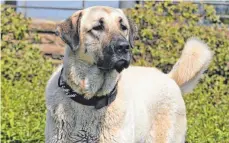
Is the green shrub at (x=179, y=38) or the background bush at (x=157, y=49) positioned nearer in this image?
the background bush at (x=157, y=49)

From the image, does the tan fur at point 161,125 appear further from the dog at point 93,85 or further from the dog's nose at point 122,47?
the dog's nose at point 122,47

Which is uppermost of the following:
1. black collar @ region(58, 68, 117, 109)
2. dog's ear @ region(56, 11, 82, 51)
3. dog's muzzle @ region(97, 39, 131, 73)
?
dog's ear @ region(56, 11, 82, 51)

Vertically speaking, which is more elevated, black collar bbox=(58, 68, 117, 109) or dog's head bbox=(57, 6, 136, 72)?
dog's head bbox=(57, 6, 136, 72)

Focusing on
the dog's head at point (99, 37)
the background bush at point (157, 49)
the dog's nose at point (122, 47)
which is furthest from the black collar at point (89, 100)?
the background bush at point (157, 49)

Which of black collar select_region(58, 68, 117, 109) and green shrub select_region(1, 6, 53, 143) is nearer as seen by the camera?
black collar select_region(58, 68, 117, 109)

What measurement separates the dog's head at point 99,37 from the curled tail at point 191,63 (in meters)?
1.24

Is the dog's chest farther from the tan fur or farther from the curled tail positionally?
the curled tail

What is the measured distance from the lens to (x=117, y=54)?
4.25m

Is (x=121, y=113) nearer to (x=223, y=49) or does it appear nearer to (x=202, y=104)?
(x=202, y=104)

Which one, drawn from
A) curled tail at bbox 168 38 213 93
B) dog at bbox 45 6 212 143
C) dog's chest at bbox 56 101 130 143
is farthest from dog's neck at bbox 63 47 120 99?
curled tail at bbox 168 38 213 93

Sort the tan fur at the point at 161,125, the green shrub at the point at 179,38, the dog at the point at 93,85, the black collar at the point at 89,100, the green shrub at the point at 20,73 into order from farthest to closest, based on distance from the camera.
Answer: the green shrub at the point at 179,38
the green shrub at the point at 20,73
the tan fur at the point at 161,125
the black collar at the point at 89,100
the dog at the point at 93,85

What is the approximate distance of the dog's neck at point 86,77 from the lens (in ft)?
14.7

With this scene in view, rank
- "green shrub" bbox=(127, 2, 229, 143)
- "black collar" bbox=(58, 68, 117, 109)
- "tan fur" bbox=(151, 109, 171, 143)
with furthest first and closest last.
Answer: "green shrub" bbox=(127, 2, 229, 143) → "tan fur" bbox=(151, 109, 171, 143) → "black collar" bbox=(58, 68, 117, 109)

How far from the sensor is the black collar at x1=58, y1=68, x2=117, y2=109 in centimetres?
445
